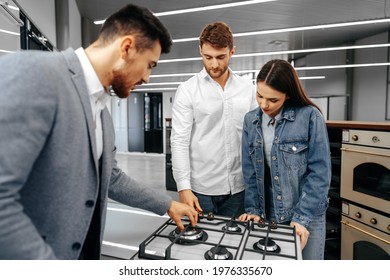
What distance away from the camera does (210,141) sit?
5.09ft

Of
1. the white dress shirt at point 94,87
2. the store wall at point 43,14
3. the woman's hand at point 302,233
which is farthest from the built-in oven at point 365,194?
the store wall at point 43,14

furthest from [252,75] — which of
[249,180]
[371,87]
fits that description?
[249,180]

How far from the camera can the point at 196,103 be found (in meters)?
1.54

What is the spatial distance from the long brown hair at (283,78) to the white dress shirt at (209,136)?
0.94 ft

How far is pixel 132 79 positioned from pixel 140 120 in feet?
39.8

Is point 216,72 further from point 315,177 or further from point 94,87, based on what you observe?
point 94,87

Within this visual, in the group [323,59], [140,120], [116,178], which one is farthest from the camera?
[140,120]

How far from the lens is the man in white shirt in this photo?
1.54 meters

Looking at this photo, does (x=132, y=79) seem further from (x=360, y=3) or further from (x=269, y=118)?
(x=360, y=3)

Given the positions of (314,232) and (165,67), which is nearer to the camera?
(314,232)

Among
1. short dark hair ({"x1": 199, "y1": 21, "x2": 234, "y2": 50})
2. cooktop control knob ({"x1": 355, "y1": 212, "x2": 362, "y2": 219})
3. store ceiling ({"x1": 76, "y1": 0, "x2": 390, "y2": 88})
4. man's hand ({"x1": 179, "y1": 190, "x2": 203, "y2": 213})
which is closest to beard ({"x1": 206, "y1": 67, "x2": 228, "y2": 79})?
short dark hair ({"x1": 199, "y1": 21, "x2": 234, "y2": 50})

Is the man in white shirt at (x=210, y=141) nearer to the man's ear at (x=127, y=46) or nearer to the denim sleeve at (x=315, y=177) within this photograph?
the denim sleeve at (x=315, y=177)

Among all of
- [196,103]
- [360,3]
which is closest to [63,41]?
[196,103]

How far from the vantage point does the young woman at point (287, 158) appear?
1.27m
